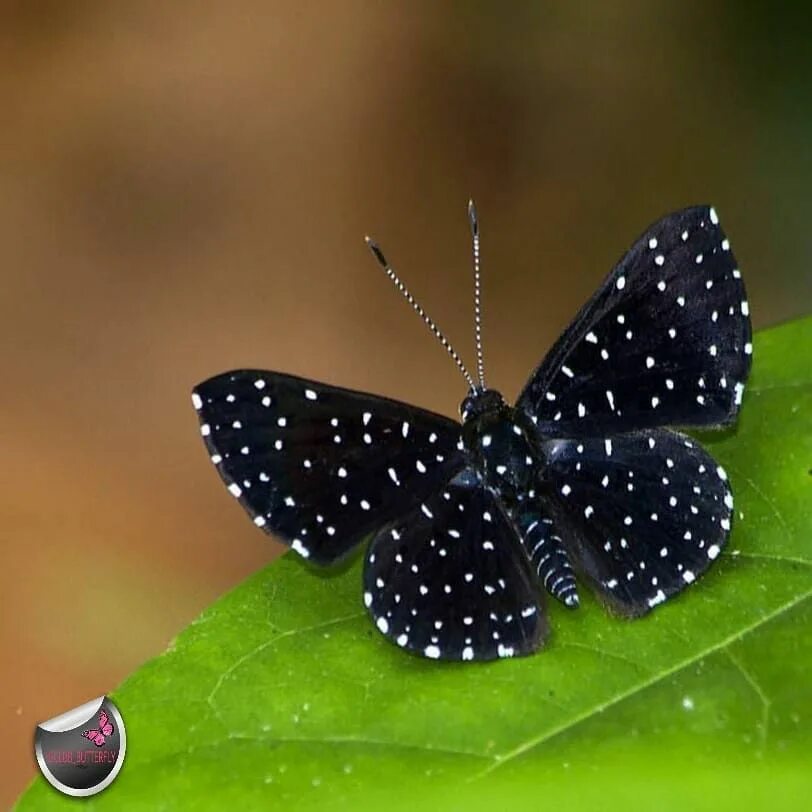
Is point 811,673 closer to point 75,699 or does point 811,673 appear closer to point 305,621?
point 305,621

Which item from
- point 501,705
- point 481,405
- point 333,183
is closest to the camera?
point 501,705

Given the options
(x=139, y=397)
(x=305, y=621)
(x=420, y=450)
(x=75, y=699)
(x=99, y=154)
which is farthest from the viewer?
(x=99, y=154)

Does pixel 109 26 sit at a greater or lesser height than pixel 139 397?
greater

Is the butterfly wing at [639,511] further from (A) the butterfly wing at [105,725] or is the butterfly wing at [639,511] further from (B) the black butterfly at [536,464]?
(A) the butterfly wing at [105,725]

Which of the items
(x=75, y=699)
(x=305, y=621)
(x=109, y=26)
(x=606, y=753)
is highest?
(x=109, y=26)

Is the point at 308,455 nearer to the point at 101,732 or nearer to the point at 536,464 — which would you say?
the point at 536,464

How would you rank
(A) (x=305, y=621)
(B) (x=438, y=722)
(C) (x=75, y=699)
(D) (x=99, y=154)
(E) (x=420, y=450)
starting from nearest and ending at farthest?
(B) (x=438, y=722)
(A) (x=305, y=621)
(E) (x=420, y=450)
(C) (x=75, y=699)
(D) (x=99, y=154)

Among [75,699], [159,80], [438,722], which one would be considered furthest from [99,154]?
[438,722]

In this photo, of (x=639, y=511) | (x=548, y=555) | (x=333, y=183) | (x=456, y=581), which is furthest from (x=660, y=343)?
(x=333, y=183)
